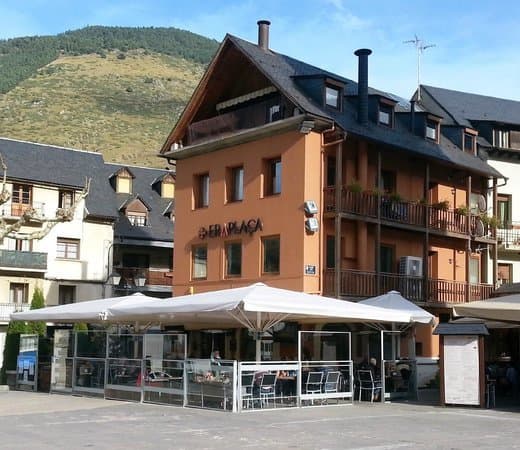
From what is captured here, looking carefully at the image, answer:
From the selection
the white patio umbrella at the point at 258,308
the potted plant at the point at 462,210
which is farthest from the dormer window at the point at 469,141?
the white patio umbrella at the point at 258,308

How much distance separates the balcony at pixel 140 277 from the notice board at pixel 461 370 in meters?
31.2

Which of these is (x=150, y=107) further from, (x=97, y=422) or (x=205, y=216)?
(x=97, y=422)

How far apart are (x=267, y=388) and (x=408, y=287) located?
13.2 m

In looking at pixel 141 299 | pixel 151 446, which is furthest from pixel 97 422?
pixel 141 299

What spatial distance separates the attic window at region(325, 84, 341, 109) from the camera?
1280 inches

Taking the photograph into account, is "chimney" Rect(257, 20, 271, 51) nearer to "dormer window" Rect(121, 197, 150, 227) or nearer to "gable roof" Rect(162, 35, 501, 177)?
"gable roof" Rect(162, 35, 501, 177)

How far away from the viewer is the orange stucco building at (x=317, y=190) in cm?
3059

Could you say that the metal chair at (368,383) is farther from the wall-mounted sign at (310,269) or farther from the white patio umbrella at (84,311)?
the wall-mounted sign at (310,269)

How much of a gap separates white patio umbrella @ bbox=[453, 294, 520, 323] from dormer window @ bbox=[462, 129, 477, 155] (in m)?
17.9

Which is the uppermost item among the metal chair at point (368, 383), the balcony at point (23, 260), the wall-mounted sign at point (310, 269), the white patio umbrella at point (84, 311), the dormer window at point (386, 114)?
the dormer window at point (386, 114)

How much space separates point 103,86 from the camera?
440 feet

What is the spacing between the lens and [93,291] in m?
50.1

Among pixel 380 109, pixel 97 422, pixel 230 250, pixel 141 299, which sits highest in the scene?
pixel 380 109

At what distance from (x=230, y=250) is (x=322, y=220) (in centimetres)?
448
